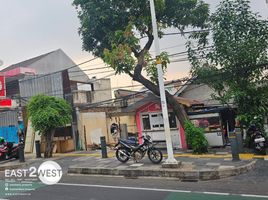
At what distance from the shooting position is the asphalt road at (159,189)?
7.78 metres

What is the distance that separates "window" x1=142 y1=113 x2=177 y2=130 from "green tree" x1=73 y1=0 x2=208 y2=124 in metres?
1.23

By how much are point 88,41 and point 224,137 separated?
8.71 m

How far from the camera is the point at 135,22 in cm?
A: 1467

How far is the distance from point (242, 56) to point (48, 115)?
10.2m

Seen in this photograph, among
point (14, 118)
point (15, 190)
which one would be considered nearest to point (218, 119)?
point (15, 190)

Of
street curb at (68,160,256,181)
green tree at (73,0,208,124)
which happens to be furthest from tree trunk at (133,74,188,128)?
street curb at (68,160,256,181)

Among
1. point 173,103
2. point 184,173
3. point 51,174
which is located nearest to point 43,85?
point 51,174

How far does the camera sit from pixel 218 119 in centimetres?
1585

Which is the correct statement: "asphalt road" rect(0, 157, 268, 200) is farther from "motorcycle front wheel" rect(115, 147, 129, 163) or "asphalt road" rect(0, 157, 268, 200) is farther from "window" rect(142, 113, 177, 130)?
"window" rect(142, 113, 177, 130)

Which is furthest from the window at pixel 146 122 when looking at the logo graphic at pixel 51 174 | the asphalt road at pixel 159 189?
the asphalt road at pixel 159 189

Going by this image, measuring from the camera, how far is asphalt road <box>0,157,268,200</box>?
778 cm

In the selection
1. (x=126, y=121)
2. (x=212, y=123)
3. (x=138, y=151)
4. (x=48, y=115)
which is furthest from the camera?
(x=126, y=121)

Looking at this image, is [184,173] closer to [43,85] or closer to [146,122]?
[146,122]

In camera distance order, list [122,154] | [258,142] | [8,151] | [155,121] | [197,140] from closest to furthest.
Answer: [258,142], [122,154], [197,140], [155,121], [8,151]
